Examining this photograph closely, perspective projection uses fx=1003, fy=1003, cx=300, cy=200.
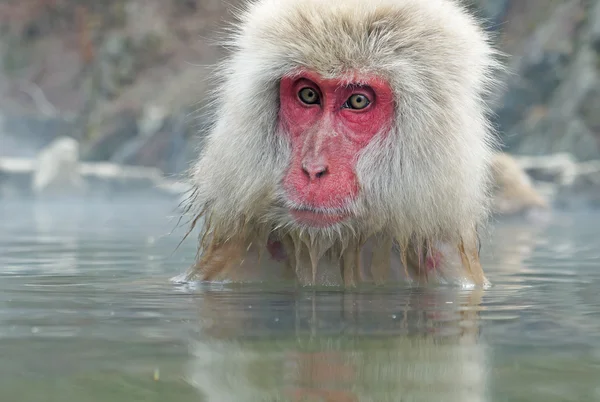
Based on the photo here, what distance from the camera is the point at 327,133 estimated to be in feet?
11.2

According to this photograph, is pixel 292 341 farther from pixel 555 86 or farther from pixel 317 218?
pixel 555 86

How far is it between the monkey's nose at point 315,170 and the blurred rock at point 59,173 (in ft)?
45.6

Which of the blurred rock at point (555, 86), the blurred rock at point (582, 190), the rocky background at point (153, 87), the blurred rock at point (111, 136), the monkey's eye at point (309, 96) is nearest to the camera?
the monkey's eye at point (309, 96)

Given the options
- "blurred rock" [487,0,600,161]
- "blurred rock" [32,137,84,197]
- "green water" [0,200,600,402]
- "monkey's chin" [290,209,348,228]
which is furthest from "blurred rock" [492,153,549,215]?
"blurred rock" [32,137,84,197]

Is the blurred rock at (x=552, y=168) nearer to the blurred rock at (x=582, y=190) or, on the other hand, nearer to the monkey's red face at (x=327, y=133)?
the blurred rock at (x=582, y=190)

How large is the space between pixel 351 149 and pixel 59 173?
14.0 metres

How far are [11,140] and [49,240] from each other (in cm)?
1407

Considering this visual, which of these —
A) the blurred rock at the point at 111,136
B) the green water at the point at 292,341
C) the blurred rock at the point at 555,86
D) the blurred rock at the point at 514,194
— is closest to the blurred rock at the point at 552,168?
the blurred rock at the point at 555,86

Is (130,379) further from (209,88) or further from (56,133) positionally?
(56,133)

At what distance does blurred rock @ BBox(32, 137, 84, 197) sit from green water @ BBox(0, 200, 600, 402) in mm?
12572

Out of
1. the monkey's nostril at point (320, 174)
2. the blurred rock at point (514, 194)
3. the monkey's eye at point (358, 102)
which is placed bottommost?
the blurred rock at point (514, 194)

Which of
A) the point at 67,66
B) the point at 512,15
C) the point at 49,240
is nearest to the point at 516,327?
the point at 49,240

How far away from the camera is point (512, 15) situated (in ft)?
55.5

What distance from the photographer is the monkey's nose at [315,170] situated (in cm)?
329
